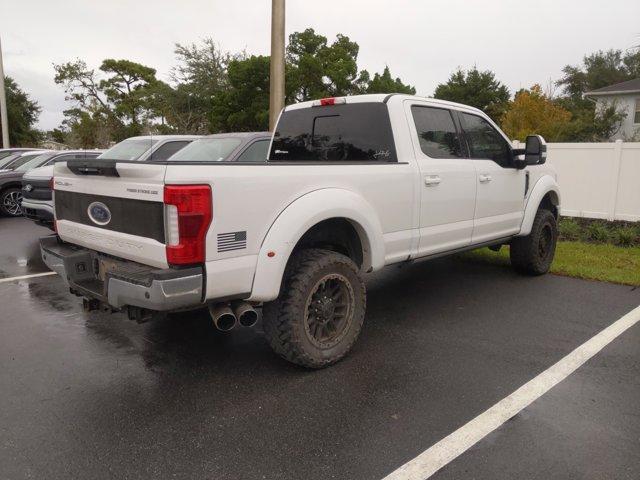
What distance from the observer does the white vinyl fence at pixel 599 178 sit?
9.77 metres

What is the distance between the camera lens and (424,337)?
4.47m

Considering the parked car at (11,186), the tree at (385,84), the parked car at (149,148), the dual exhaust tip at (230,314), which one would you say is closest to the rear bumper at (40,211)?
the parked car at (149,148)

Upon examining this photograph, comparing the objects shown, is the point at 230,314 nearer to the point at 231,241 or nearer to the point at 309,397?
the point at 231,241

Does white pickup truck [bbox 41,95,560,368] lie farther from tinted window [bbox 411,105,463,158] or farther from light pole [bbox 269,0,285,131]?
light pole [bbox 269,0,285,131]

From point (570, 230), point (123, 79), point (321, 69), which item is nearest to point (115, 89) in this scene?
point (123, 79)

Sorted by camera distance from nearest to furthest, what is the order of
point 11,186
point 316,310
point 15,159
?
1. point 316,310
2. point 11,186
3. point 15,159

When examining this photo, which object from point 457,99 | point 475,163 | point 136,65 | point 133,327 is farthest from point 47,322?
point 136,65

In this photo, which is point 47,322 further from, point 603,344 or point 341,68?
point 341,68

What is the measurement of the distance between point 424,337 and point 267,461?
2.16 metres

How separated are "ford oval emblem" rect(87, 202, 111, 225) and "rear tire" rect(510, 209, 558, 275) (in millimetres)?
4787

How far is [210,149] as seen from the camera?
7840 mm

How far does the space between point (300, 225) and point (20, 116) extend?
4217cm

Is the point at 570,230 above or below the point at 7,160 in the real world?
below

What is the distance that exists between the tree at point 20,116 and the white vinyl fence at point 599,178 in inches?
1506
